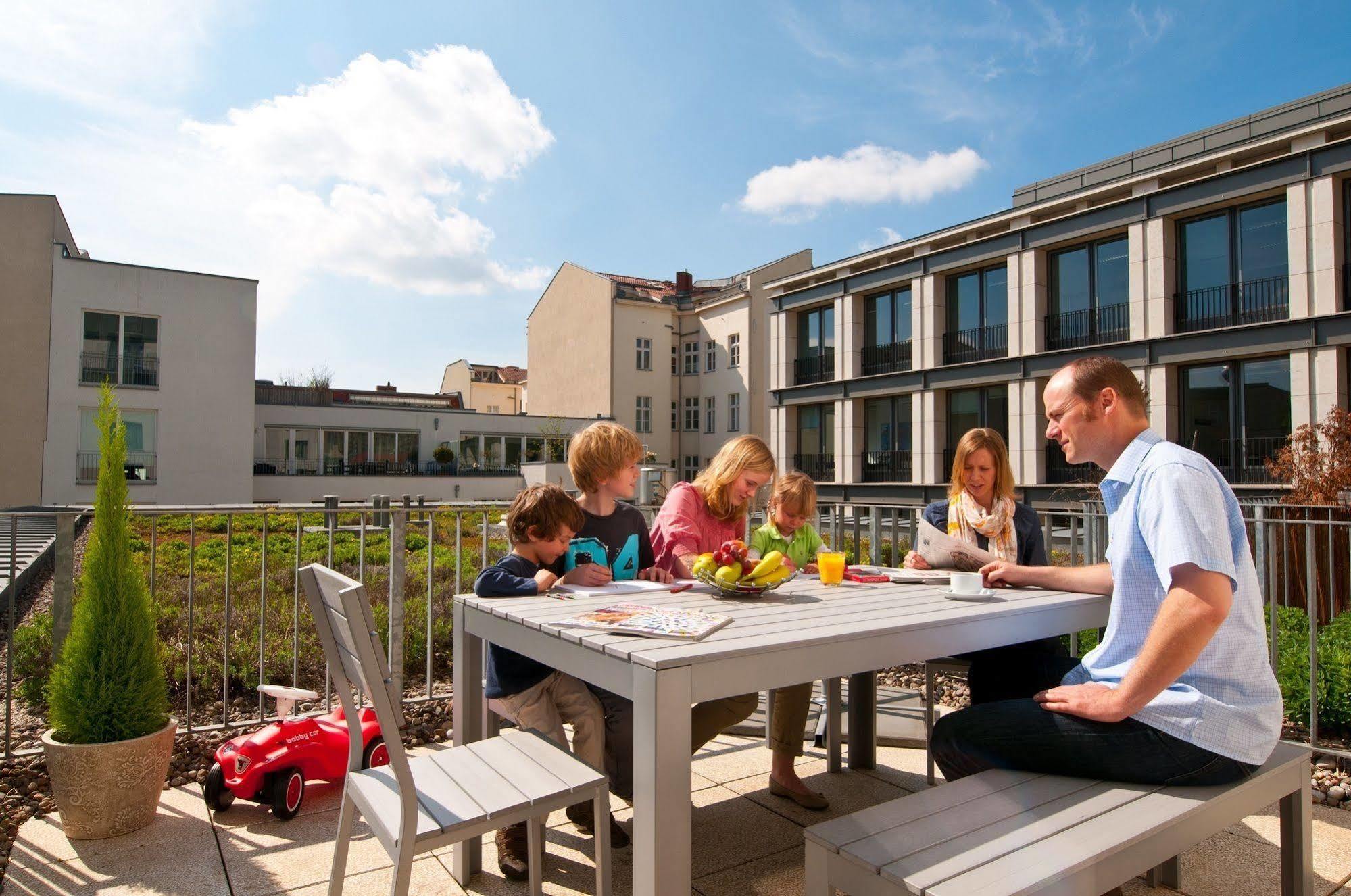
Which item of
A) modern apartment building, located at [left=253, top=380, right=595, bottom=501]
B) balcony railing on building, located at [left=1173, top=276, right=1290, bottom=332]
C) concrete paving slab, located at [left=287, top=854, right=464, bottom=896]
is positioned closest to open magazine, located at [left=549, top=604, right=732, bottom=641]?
concrete paving slab, located at [left=287, top=854, right=464, bottom=896]

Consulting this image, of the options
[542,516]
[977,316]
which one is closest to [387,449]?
[977,316]

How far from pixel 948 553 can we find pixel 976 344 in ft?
74.6

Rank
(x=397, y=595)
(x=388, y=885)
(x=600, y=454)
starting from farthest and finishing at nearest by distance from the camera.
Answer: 1. (x=397, y=595)
2. (x=600, y=454)
3. (x=388, y=885)

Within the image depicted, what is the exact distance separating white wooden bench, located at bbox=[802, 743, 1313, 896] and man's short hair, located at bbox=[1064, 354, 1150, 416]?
105cm

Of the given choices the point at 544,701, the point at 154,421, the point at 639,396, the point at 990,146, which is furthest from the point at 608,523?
the point at 639,396

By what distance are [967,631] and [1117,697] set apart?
50 cm

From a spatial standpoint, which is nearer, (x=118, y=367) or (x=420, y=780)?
(x=420, y=780)

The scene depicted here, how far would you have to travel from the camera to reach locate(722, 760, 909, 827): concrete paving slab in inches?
133

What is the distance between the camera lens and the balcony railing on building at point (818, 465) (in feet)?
97.0

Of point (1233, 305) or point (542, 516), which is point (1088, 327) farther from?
point (542, 516)

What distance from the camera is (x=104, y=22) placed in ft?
17.4

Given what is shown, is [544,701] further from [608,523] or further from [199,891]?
[199,891]

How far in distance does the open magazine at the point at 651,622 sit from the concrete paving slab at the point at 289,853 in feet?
4.00

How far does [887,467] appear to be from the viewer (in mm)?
27328
